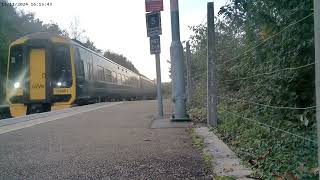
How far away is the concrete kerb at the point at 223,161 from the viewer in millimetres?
3787

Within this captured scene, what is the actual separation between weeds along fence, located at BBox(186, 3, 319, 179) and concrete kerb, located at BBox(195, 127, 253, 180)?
0.40 feet

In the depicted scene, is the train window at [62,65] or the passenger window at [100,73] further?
the passenger window at [100,73]

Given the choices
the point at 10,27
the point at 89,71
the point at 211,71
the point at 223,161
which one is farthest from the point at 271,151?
the point at 10,27

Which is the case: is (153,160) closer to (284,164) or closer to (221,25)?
(284,164)

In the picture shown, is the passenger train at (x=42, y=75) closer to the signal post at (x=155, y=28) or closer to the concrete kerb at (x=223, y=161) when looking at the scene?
the signal post at (x=155, y=28)

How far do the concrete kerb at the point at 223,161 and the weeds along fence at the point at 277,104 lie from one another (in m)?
0.12

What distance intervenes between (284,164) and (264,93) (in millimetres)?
1962

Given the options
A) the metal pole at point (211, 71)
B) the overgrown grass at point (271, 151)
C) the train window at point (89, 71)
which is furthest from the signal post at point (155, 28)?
the train window at point (89, 71)

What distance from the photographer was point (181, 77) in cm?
923

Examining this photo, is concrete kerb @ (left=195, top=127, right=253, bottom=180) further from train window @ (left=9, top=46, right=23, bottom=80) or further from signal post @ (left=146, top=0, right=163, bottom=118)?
train window @ (left=9, top=46, right=23, bottom=80)

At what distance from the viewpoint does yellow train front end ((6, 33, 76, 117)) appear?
53.2 ft

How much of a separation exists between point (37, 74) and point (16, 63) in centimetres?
97

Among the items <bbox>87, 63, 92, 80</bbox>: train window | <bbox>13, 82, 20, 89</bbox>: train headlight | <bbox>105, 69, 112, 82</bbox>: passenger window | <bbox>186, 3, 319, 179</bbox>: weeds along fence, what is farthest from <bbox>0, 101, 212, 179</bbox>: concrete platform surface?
<bbox>105, 69, 112, 82</bbox>: passenger window

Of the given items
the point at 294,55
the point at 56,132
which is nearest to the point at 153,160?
the point at 294,55
